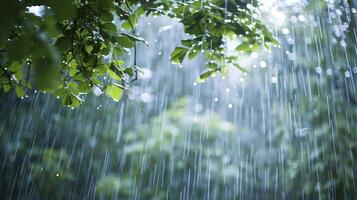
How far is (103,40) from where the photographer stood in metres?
1.58

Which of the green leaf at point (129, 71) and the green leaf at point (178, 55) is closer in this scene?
the green leaf at point (129, 71)

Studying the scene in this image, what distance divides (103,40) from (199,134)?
512 cm

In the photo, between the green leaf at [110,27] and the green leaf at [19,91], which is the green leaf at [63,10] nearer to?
the green leaf at [110,27]

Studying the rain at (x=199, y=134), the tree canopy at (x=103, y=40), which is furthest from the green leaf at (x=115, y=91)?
the rain at (x=199, y=134)

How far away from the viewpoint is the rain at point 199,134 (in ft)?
13.5

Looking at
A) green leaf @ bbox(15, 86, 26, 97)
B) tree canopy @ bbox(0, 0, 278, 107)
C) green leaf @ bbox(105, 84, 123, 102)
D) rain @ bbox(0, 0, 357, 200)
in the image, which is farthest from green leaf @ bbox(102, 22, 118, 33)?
rain @ bbox(0, 0, 357, 200)

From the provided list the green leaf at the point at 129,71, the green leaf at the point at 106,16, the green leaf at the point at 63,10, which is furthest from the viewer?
the green leaf at the point at 129,71

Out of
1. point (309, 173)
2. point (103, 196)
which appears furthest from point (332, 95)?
point (103, 196)

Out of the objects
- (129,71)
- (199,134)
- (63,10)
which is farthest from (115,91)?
(199,134)

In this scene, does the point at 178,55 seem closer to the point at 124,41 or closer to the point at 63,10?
the point at 124,41

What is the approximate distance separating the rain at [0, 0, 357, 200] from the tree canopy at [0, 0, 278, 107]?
63.6 inches

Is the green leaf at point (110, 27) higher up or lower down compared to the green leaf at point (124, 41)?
higher up

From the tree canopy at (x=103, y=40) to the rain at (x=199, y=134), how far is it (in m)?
1.62

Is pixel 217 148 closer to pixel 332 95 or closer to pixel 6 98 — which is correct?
pixel 332 95
